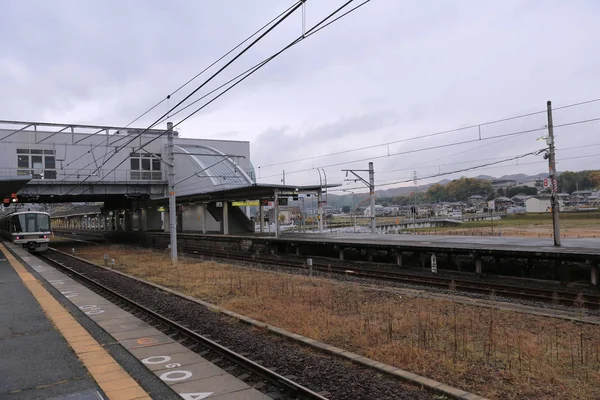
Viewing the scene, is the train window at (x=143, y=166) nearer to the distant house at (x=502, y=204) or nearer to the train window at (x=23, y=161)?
the train window at (x=23, y=161)

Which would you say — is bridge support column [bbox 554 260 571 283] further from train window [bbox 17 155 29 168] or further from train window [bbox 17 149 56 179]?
train window [bbox 17 155 29 168]

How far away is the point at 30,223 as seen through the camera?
3459 centimetres

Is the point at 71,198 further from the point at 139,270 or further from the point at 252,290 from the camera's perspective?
the point at 252,290

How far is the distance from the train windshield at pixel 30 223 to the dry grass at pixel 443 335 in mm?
25138

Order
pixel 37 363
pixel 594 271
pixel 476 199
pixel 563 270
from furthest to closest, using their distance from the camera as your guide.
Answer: pixel 476 199 → pixel 563 270 → pixel 594 271 → pixel 37 363

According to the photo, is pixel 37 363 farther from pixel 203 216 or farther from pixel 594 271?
pixel 203 216

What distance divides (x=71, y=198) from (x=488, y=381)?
166 feet

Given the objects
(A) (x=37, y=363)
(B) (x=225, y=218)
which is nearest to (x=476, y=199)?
(B) (x=225, y=218)

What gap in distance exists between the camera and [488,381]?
19.9 feet

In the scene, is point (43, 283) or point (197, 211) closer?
point (43, 283)

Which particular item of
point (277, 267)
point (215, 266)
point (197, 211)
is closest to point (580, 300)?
point (277, 267)

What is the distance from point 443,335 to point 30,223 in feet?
114

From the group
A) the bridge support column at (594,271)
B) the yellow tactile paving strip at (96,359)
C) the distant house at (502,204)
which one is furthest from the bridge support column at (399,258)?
the distant house at (502,204)

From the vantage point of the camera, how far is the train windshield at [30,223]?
113ft
